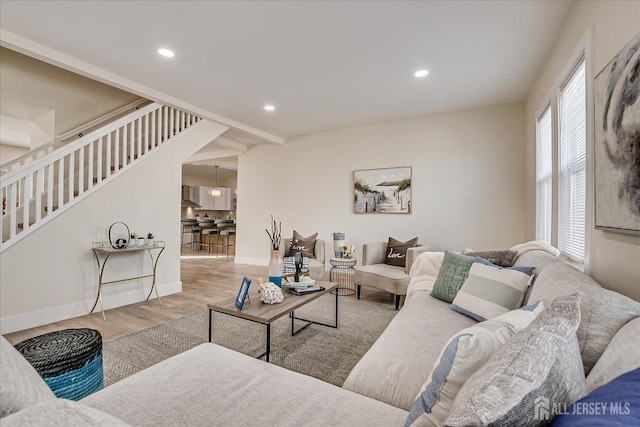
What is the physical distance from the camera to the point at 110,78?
3281 millimetres

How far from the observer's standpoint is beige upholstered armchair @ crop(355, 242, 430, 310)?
3.34 m

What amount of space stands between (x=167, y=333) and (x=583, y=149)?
371 centimetres

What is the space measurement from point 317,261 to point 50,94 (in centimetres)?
456

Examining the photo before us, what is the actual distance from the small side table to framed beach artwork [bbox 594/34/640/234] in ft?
9.07

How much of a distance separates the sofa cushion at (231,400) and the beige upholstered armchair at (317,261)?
2.79m

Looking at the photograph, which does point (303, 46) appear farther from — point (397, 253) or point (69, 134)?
point (69, 134)

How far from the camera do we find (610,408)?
48 centimetres

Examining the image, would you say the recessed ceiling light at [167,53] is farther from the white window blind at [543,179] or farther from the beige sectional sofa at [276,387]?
the white window blind at [543,179]

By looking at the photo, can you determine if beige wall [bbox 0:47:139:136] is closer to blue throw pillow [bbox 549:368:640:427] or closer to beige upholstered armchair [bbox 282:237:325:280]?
beige upholstered armchair [bbox 282:237:325:280]

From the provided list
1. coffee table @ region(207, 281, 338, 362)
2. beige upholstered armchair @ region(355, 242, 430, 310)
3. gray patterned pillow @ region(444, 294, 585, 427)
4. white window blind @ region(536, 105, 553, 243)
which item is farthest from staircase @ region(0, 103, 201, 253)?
white window blind @ region(536, 105, 553, 243)

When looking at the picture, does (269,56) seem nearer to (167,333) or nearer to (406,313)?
(406,313)

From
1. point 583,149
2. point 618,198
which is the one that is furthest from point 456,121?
point 618,198

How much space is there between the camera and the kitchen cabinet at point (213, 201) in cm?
1038

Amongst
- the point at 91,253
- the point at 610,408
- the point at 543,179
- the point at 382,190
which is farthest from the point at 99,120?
the point at 543,179
